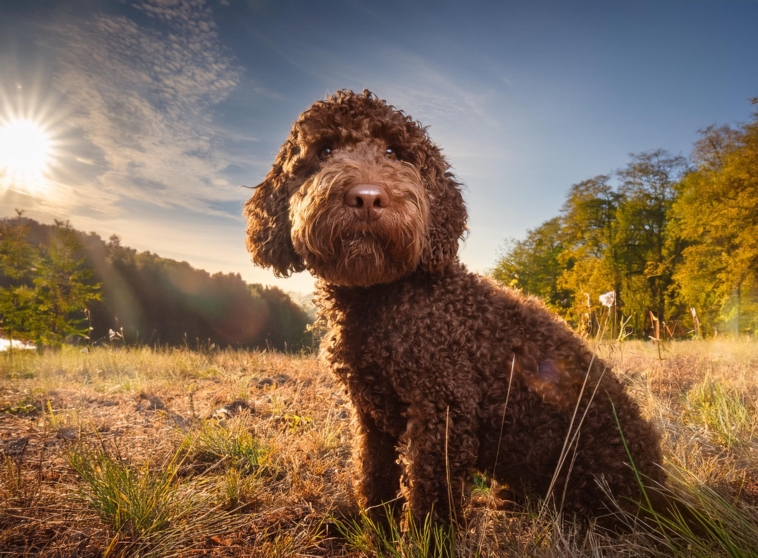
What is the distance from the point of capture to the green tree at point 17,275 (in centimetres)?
1488

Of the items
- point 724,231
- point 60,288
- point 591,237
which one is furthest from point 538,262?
point 60,288

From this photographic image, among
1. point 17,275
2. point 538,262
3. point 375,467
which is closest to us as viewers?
point 375,467

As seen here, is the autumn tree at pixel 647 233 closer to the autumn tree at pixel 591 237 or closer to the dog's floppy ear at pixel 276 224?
the autumn tree at pixel 591 237

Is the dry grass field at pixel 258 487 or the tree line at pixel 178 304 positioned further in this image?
the tree line at pixel 178 304

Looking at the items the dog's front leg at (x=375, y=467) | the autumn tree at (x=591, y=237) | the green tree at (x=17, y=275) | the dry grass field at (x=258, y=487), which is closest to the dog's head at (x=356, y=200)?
the dog's front leg at (x=375, y=467)

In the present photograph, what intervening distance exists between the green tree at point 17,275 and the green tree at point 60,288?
1.32 feet

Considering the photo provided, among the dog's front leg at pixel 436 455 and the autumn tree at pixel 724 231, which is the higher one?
the autumn tree at pixel 724 231

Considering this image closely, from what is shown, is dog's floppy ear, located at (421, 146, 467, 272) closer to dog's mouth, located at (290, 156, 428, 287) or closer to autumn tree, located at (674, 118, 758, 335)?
dog's mouth, located at (290, 156, 428, 287)

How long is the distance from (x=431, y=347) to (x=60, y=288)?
21371 mm

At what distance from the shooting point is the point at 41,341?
628 inches

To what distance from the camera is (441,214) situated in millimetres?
2629

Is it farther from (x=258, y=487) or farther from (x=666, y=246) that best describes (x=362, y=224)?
(x=666, y=246)

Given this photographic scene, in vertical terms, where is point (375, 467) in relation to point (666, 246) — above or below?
below

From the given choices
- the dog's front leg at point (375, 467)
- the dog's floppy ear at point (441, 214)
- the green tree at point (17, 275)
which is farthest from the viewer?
the green tree at point (17, 275)
